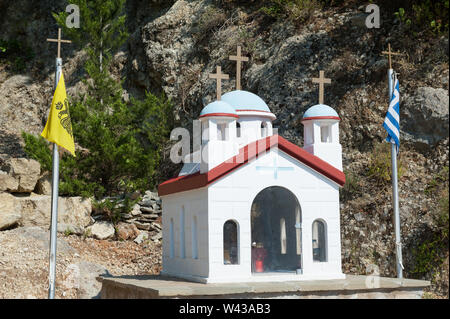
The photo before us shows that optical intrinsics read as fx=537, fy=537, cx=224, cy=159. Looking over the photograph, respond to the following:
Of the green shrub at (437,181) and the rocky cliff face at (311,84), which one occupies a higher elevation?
the rocky cliff face at (311,84)

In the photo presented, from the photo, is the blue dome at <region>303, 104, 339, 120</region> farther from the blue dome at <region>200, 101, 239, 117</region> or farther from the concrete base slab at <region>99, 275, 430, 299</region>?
the concrete base slab at <region>99, 275, 430, 299</region>

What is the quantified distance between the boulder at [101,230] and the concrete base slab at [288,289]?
22.7ft

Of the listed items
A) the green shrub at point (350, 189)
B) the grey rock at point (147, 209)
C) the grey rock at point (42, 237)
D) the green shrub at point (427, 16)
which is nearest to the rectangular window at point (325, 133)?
the green shrub at point (350, 189)

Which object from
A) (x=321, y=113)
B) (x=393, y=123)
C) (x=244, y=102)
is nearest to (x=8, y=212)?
(x=244, y=102)

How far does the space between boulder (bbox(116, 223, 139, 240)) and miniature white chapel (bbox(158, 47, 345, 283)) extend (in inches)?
255

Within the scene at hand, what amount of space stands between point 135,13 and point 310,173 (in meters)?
18.9

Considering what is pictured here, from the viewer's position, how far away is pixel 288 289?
8.24 m

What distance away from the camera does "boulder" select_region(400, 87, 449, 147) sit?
14148 millimetres

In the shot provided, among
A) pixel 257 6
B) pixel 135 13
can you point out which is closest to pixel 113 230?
pixel 257 6

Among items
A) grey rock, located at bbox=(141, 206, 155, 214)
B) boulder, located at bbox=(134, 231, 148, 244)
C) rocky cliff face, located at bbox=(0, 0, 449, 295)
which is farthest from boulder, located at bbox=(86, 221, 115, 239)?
rocky cliff face, located at bbox=(0, 0, 449, 295)

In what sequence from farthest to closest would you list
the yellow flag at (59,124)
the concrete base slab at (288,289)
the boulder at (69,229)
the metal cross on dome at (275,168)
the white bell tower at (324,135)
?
the boulder at (69,229)
the white bell tower at (324,135)
the yellow flag at (59,124)
the metal cross on dome at (275,168)
the concrete base slab at (288,289)

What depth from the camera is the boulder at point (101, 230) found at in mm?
16156

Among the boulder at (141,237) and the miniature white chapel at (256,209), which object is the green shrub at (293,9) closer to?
the boulder at (141,237)

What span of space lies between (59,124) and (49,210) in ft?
21.7
